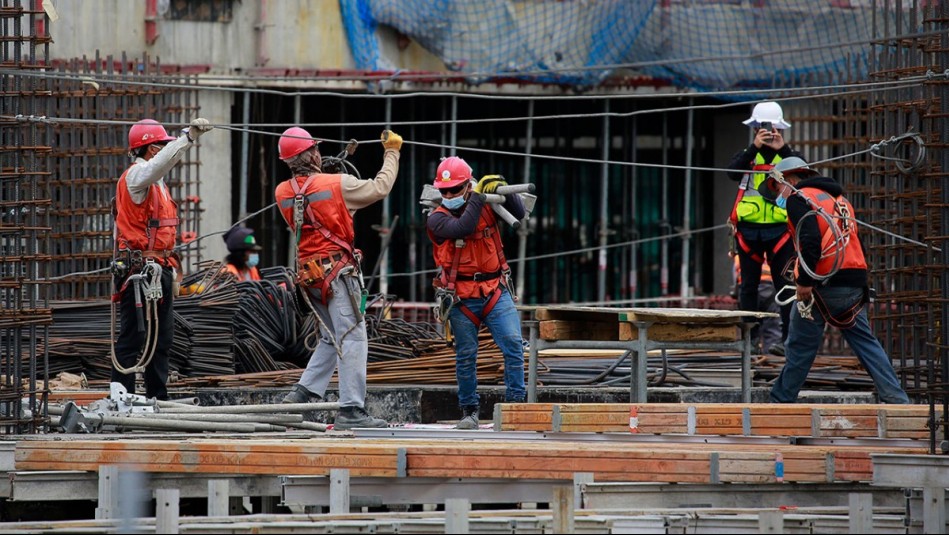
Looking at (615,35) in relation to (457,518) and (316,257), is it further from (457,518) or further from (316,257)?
(457,518)

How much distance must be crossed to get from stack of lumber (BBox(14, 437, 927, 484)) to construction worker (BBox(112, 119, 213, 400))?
1.65 meters

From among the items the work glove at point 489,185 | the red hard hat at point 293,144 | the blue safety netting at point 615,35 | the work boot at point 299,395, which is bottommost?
the work boot at point 299,395

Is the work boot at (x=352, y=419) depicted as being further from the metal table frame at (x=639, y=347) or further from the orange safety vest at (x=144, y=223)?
the orange safety vest at (x=144, y=223)

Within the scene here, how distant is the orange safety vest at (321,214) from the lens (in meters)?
12.0

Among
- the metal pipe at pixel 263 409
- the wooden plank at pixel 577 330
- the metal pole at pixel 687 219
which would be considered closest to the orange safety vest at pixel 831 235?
the wooden plank at pixel 577 330

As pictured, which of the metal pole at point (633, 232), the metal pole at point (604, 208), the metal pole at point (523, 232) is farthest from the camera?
the metal pole at point (633, 232)

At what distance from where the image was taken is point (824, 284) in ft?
40.5

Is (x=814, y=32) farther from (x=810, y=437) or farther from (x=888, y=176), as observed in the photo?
(x=810, y=437)

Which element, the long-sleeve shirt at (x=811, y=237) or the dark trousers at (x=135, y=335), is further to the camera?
the dark trousers at (x=135, y=335)

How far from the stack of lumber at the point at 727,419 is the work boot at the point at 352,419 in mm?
900

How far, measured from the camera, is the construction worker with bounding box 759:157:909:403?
40.1 feet

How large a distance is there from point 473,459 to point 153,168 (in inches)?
132

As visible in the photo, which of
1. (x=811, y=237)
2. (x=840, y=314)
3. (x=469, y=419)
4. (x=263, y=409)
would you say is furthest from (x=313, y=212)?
(x=840, y=314)

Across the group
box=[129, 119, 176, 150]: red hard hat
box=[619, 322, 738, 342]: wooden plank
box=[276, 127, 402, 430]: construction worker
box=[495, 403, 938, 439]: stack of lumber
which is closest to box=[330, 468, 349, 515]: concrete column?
box=[276, 127, 402, 430]: construction worker
